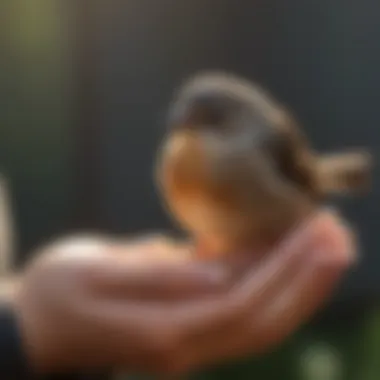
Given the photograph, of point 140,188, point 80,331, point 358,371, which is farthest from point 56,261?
point 140,188

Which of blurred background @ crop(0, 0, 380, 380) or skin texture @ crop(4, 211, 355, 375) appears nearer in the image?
skin texture @ crop(4, 211, 355, 375)

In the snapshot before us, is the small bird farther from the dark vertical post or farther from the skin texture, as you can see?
the dark vertical post

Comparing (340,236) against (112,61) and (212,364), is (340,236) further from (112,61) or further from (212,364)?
(112,61)

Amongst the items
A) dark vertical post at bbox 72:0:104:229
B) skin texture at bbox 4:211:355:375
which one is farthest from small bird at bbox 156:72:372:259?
dark vertical post at bbox 72:0:104:229

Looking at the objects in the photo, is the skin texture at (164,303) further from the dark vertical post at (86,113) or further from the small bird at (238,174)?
the dark vertical post at (86,113)

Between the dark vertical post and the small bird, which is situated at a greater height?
the dark vertical post

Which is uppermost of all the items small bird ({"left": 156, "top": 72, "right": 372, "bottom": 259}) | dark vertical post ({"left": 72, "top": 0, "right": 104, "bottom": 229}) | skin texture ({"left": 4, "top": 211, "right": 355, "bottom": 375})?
dark vertical post ({"left": 72, "top": 0, "right": 104, "bottom": 229})

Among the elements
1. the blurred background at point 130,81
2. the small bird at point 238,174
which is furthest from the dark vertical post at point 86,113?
the small bird at point 238,174
